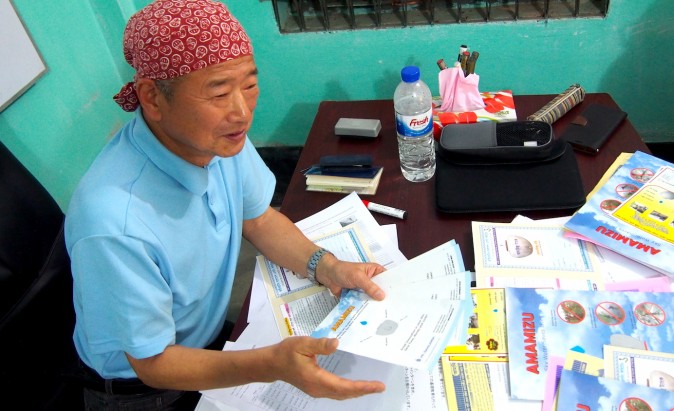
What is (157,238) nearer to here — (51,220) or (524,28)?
(51,220)

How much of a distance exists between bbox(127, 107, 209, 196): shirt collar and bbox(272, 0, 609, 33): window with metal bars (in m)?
1.15

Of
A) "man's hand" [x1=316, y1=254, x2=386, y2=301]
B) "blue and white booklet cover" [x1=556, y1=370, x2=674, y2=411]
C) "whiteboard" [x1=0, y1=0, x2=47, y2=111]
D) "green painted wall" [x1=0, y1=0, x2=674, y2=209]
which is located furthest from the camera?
"green painted wall" [x1=0, y1=0, x2=674, y2=209]

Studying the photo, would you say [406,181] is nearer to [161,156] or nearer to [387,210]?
[387,210]

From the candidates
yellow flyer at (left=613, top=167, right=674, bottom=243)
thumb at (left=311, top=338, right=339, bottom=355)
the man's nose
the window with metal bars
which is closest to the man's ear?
the man's nose

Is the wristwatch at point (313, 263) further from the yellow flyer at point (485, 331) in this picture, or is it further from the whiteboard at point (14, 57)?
the whiteboard at point (14, 57)

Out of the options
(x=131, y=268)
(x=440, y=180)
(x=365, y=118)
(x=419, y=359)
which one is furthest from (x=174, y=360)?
(x=365, y=118)

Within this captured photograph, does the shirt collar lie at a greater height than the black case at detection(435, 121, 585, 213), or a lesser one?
greater

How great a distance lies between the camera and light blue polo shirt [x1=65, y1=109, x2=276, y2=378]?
800 mm

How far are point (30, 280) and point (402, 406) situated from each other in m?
0.72

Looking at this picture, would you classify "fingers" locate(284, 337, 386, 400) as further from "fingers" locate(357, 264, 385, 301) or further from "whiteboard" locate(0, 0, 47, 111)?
"whiteboard" locate(0, 0, 47, 111)

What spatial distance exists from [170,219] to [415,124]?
1.92ft

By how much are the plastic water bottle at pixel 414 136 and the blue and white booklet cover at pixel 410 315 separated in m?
0.32

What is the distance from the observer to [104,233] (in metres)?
0.79

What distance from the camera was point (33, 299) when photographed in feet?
3.18
